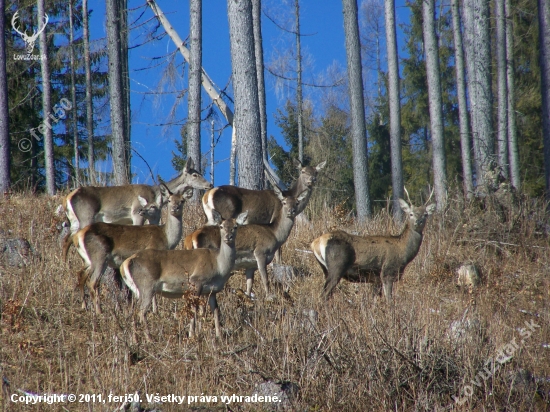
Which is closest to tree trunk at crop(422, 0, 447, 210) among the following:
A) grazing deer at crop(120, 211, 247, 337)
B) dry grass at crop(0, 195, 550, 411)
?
dry grass at crop(0, 195, 550, 411)

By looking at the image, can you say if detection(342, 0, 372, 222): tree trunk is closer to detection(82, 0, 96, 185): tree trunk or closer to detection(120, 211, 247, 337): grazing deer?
detection(120, 211, 247, 337): grazing deer

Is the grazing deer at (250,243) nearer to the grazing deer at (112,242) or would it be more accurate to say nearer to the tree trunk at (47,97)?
the grazing deer at (112,242)

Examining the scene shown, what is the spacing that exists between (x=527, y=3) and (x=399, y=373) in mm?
24488

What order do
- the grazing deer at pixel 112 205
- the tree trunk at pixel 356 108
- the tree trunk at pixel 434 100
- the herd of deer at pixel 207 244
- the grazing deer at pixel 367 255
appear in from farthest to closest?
the tree trunk at pixel 434 100 < the tree trunk at pixel 356 108 < the grazing deer at pixel 112 205 < the grazing deer at pixel 367 255 < the herd of deer at pixel 207 244

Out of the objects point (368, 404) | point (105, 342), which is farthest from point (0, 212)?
point (368, 404)

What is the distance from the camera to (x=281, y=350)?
6.27 m

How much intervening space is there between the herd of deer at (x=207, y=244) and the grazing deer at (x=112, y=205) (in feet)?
0.05

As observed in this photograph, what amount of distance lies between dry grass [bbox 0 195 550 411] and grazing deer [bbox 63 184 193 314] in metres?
0.31

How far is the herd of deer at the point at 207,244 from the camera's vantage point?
23.7 feet

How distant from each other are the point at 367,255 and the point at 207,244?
7.14 feet

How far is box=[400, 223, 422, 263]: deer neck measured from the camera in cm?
923

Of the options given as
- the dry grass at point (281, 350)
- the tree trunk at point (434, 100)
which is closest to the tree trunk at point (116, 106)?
the dry grass at point (281, 350)

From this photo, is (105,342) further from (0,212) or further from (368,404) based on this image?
(0,212)

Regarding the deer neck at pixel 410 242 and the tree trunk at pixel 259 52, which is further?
the tree trunk at pixel 259 52
